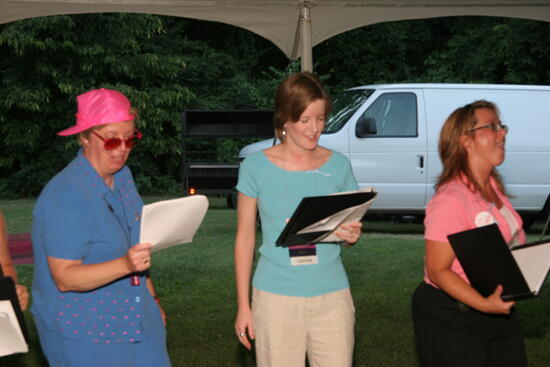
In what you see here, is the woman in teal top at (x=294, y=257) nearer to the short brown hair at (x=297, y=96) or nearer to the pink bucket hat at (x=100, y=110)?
the short brown hair at (x=297, y=96)

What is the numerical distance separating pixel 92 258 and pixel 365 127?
10.1m

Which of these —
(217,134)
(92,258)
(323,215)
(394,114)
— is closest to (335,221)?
(323,215)

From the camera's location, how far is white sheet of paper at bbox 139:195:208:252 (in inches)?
107

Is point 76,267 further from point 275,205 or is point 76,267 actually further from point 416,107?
point 416,107

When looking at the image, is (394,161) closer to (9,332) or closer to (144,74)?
(9,332)

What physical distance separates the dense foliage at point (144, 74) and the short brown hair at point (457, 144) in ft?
66.7

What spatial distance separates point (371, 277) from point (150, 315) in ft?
21.5

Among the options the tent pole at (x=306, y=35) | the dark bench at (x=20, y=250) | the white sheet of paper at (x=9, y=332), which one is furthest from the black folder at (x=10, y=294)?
the dark bench at (x=20, y=250)

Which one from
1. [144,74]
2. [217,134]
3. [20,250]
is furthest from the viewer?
[144,74]

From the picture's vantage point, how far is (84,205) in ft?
9.16

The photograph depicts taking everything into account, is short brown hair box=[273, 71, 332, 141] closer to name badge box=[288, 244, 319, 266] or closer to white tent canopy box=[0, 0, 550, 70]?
name badge box=[288, 244, 319, 266]

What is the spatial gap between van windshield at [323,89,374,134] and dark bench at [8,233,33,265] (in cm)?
495

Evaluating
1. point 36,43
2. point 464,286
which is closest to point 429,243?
point 464,286

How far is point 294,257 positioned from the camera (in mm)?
3291
